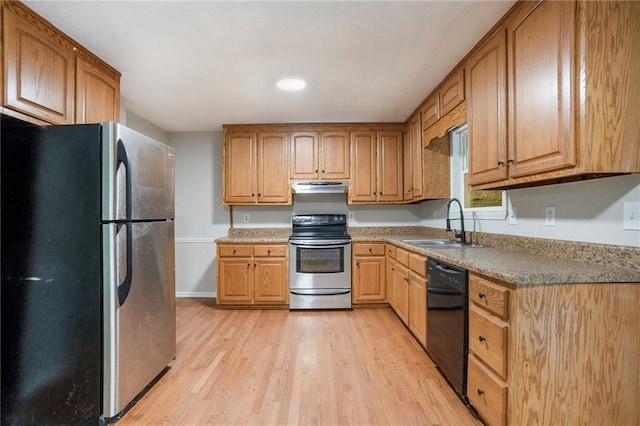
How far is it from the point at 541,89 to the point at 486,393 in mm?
1520

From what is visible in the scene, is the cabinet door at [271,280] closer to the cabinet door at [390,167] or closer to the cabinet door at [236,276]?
the cabinet door at [236,276]

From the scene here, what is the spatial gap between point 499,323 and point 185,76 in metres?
2.74

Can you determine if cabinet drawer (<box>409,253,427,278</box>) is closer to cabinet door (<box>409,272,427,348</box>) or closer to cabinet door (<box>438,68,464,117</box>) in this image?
cabinet door (<box>409,272,427,348</box>)

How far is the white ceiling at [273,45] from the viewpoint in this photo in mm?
1698

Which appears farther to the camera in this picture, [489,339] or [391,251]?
[391,251]

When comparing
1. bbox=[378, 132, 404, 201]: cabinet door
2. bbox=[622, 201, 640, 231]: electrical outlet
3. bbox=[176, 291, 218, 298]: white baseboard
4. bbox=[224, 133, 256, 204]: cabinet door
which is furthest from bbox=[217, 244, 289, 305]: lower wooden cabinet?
bbox=[622, 201, 640, 231]: electrical outlet

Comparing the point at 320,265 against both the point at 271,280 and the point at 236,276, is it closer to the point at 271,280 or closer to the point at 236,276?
the point at 271,280

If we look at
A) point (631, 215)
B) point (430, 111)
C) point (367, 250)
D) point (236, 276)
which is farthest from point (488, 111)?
point (236, 276)

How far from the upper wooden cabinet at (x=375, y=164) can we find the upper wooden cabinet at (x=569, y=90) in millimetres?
2052

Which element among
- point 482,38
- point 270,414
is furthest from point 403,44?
point 270,414

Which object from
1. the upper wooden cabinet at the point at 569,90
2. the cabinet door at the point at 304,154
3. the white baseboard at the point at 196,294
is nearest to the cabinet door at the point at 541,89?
the upper wooden cabinet at the point at 569,90

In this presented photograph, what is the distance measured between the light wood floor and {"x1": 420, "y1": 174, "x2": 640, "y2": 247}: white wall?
3.77 ft

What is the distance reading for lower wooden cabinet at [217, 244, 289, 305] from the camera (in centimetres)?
356

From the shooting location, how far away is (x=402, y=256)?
2947 mm
